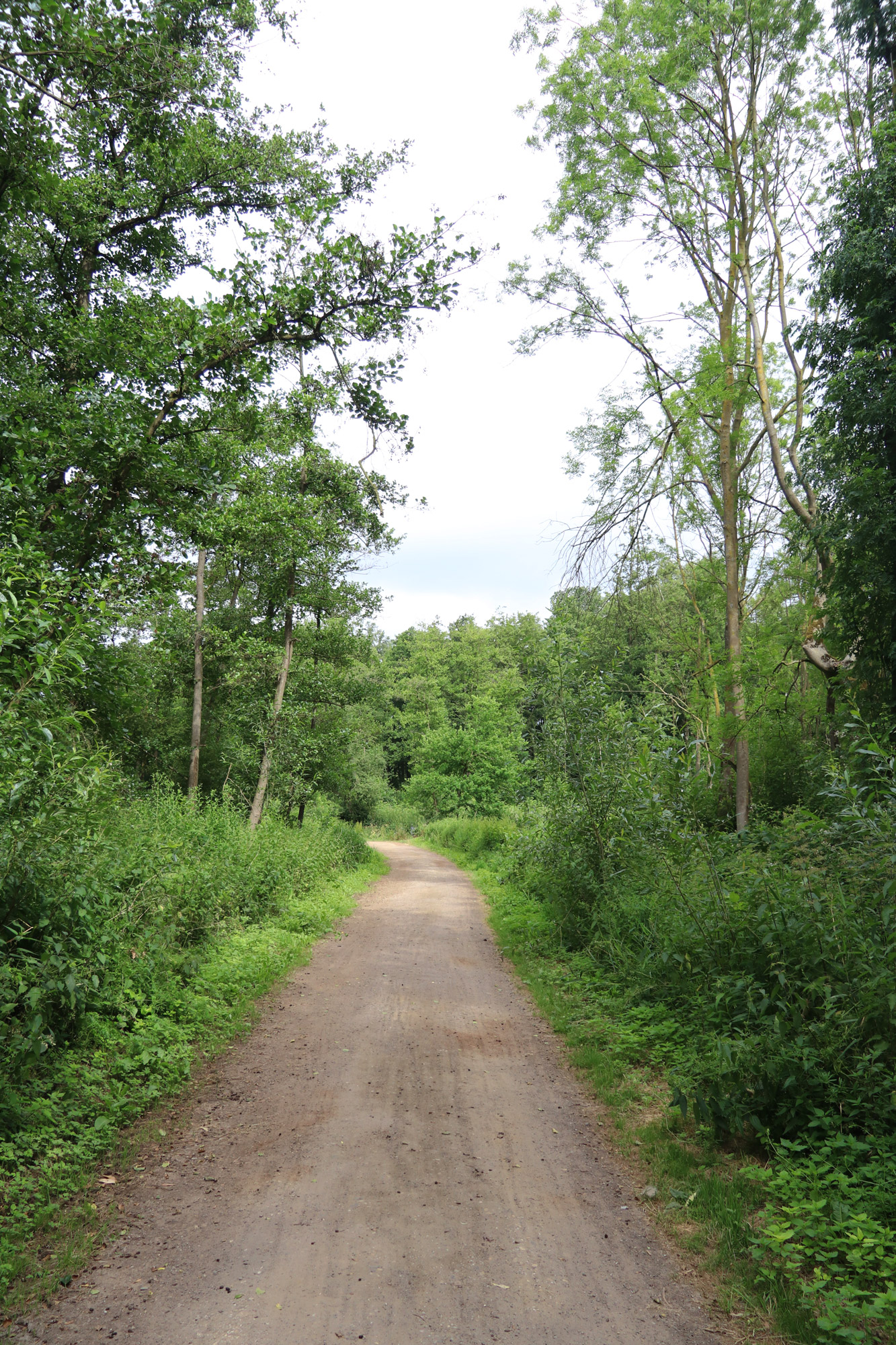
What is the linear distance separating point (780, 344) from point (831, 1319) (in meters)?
18.0

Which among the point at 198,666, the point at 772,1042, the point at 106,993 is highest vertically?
the point at 198,666

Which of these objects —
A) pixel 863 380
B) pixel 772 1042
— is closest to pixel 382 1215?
pixel 772 1042

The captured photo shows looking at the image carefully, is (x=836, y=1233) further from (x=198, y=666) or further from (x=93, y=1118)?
(x=198, y=666)

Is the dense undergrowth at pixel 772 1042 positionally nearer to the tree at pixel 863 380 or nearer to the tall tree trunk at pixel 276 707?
the tree at pixel 863 380

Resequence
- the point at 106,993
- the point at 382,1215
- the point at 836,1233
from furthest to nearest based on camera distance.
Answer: the point at 106,993 < the point at 382,1215 < the point at 836,1233

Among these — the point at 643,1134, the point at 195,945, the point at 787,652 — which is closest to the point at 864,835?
the point at 643,1134

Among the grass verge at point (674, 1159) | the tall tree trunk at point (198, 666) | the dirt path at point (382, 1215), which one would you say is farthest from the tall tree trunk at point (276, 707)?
the dirt path at point (382, 1215)

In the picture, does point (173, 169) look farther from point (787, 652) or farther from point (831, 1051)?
point (787, 652)

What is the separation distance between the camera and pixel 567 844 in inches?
368

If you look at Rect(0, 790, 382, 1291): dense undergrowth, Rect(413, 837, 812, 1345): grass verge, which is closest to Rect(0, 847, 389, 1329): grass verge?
Rect(0, 790, 382, 1291): dense undergrowth

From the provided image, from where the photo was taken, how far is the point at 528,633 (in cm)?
1055

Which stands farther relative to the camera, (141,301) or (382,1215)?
(141,301)

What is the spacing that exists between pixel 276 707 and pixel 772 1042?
42.6 ft

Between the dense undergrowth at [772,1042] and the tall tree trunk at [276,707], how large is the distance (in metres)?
9.15
